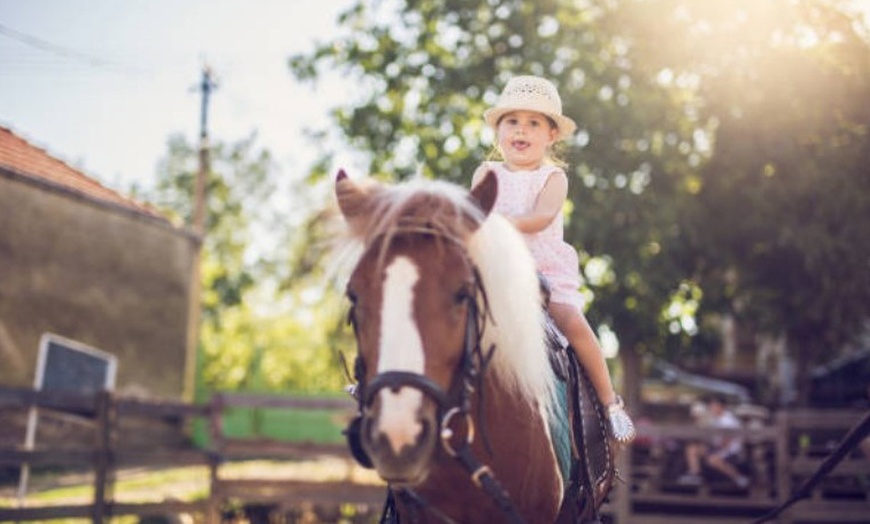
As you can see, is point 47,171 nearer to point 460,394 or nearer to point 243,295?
point 460,394

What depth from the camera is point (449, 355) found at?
2713 millimetres

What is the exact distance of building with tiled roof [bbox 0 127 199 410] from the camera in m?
14.7

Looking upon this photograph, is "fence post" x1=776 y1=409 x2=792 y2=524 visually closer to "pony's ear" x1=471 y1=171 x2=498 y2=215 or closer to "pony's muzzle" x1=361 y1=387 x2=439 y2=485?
"pony's ear" x1=471 y1=171 x2=498 y2=215

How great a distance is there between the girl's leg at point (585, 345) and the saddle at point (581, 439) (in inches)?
1.3

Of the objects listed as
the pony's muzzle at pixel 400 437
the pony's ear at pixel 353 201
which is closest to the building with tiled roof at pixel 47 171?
the pony's ear at pixel 353 201

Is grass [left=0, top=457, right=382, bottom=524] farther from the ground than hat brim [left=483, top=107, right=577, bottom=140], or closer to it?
closer to it

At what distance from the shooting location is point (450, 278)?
2.75 m

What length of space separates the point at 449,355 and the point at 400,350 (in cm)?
18

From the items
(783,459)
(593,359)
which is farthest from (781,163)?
(593,359)

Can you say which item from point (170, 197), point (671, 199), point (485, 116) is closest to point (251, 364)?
point (170, 197)

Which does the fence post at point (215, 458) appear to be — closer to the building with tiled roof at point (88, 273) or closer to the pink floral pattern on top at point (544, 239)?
the building with tiled roof at point (88, 273)

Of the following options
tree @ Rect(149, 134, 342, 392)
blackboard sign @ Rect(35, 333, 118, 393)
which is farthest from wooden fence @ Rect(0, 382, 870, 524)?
tree @ Rect(149, 134, 342, 392)

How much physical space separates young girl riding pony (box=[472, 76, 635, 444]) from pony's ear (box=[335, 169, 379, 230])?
888 millimetres

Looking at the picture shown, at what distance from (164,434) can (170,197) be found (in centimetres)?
3355
